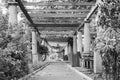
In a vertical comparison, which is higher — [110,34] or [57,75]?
[110,34]

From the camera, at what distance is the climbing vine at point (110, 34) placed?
639 cm

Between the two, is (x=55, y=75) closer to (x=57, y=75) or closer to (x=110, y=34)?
(x=57, y=75)

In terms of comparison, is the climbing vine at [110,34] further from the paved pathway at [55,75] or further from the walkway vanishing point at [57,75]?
the paved pathway at [55,75]

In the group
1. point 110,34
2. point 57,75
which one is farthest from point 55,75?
point 110,34

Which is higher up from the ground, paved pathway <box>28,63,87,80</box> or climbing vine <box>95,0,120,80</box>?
climbing vine <box>95,0,120,80</box>

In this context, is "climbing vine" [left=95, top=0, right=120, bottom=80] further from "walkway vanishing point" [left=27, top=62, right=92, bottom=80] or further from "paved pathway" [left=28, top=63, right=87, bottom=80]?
"paved pathway" [left=28, top=63, right=87, bottom=80]

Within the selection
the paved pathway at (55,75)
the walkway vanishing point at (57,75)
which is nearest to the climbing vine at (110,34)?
the walkway vanishing point at (57,75)

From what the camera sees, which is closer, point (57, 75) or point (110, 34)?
point (110, 34)

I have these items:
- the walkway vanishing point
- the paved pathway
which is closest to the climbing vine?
the walkway vanishing point

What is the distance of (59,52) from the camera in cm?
6725

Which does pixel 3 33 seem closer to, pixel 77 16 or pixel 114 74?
pixel 114 74

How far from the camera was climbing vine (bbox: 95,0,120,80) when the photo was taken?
6.39 metres

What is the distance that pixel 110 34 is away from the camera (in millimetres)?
6516

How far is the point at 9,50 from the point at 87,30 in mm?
11990
